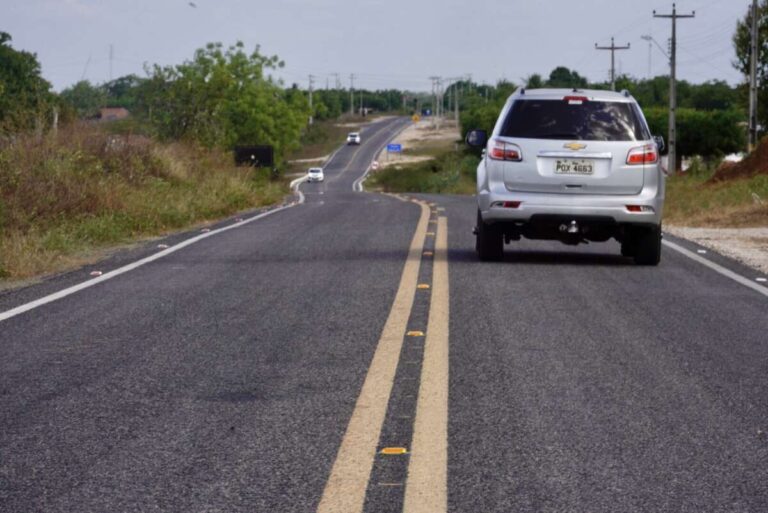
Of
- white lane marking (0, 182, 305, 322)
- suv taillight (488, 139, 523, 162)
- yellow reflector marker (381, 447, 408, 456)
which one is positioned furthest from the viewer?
suv taillight (488, 139, 523, 162)

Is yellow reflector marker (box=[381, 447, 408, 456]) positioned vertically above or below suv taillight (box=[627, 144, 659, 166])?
below

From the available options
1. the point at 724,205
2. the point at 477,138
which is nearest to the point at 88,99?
the point at 724,205

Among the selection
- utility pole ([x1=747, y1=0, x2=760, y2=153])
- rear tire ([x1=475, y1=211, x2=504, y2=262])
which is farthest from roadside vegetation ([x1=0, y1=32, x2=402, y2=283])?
utility pole ([x1=747, y1=0, x2=760, y2=153])

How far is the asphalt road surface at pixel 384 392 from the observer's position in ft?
15.8

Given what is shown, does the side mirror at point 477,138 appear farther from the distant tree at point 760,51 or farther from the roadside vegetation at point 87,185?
the distant tree at point 760,51

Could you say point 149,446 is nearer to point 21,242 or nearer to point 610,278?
point 610,278

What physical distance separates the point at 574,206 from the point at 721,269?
1.81 meters

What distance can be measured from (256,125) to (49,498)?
108 metres

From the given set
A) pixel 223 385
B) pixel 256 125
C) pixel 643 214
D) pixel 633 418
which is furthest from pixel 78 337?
pixel 256 125

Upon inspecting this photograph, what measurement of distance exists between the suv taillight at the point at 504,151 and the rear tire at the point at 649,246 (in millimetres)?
1584

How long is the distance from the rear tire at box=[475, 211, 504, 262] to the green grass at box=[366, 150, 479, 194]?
215ft

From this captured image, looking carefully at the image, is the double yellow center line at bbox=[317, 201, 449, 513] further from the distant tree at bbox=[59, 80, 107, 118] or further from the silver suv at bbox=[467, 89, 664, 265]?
the distant tree at bbox=[59, 80, 107, 118]

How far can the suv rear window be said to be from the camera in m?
13.6

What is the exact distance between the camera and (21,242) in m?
14.3
